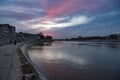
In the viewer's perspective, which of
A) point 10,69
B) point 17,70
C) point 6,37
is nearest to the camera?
point 17,70

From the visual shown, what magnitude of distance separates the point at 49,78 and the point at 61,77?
1.11 meters

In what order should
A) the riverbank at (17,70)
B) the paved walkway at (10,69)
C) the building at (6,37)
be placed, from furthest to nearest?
the building at (6,37), the riverbank at (17,70), the paved walkway at (10,69)

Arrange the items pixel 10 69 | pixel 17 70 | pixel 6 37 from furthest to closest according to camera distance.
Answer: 1. pixel 6 37
2. pixel 10 69
3. pixel 17 70

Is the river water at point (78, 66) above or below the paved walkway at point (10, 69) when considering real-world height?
below

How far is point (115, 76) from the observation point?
52.5ft

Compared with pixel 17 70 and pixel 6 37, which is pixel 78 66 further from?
pixel 6 37

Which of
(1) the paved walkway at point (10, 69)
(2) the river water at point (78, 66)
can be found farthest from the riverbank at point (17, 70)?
(2) the river water at point (78, 66)

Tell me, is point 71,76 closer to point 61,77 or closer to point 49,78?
point 61,77

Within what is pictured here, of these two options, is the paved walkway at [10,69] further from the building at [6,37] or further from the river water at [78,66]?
the building at [6,37]

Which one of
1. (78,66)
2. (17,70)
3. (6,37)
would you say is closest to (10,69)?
(17,70)

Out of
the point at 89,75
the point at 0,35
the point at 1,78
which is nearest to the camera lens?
the point at 1,78

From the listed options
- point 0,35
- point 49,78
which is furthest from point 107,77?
point 0,35

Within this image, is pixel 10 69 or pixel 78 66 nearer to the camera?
pixel 10 69

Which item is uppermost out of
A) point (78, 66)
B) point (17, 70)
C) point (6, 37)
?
point (6, 37)
